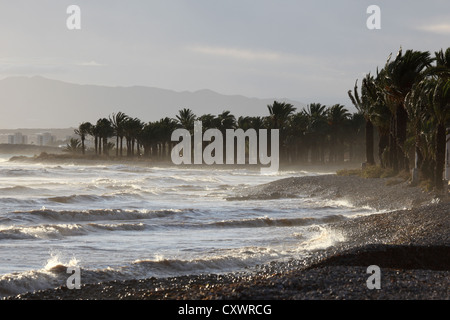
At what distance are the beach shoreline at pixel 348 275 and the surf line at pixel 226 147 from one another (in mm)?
80105

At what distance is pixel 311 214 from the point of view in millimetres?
28875

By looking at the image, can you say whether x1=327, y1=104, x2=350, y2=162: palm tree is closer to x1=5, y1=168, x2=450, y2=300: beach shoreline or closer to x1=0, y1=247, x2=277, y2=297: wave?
x1=5, y1=168, x2=450, y2=300: beach shoreline

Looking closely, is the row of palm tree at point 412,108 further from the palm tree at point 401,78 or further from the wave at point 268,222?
the wave at point 268,222

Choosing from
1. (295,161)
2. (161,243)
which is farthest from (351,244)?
(295,161)

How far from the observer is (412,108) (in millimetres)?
35125

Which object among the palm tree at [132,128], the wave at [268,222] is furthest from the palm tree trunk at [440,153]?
the palm tree at [132,128]

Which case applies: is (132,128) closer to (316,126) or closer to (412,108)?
(316,126)

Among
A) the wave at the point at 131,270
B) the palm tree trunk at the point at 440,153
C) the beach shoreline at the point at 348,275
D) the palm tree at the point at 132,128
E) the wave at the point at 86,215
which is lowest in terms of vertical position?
the wave at the point at 86,215

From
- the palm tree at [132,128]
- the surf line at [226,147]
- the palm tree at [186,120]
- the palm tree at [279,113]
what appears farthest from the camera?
the palm tree at [132,128]

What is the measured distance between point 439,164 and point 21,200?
21267 millimetres

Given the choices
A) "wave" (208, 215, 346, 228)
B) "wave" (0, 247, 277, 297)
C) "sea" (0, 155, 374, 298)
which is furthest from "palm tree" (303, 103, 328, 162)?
"wave" (0, 247, 277, 297)

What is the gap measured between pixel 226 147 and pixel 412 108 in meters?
77.6

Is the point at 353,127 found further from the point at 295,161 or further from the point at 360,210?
the point at 360,210

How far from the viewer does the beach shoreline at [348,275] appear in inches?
431
